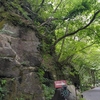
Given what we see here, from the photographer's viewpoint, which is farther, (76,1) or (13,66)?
(76,1)

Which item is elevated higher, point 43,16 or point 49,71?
point 43,16

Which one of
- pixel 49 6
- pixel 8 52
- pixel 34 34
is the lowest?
pixel 8 52

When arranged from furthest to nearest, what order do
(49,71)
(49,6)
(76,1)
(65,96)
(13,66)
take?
(49,6)
(49,71)
(76,1)
(13,66)
(65,96)

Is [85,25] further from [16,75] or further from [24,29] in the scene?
[16,75]

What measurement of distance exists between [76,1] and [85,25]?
1.59 metres

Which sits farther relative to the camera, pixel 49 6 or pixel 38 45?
pixel 49 6

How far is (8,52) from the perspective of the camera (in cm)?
644

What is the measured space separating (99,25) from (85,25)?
2.68ft

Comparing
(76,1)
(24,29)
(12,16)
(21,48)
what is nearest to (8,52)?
(21,48)

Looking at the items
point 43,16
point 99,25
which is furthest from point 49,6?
point 99,25

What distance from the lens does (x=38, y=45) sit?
9.01 meters

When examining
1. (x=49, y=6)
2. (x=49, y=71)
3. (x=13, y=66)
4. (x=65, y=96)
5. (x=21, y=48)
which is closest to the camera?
(x=65, y=96)

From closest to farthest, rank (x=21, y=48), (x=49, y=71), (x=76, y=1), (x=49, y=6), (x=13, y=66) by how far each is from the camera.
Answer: (x=13, y=66) → (x=21, y=48) → (x=76, y=1) → (x=49, y=71) → (x=49, y=6)

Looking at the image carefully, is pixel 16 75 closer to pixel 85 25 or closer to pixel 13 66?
pixel 13 66
